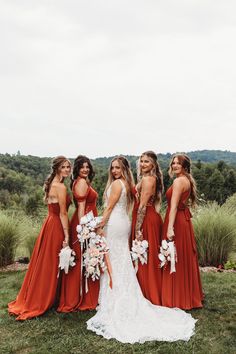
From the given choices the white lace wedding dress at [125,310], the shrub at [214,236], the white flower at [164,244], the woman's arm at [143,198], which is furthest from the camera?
the shrub at [214,236]

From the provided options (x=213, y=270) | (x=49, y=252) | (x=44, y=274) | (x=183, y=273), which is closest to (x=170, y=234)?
(x=183, y=273)

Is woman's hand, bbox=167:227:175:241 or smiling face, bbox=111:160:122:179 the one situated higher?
smiling face, bbox=111:160:122:179

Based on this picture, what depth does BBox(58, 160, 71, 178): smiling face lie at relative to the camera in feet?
19.2

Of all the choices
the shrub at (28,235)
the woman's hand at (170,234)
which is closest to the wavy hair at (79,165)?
the woman's hand at (170,234)

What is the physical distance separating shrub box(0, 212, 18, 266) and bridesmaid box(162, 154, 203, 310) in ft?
15.1

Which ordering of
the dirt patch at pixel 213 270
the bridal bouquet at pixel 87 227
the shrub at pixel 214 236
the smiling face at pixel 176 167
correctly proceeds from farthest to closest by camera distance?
the shrub at pixel 214 236, the dirt patch at pixel 213 270, the smiling face at pixel 176 167, the bridal bouquet at pixel 87 227

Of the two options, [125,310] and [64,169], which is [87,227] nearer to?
[64,169]

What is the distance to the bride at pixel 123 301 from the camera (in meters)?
4.95

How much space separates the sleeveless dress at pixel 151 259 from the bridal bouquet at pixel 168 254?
207 mm

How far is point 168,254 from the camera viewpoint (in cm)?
572

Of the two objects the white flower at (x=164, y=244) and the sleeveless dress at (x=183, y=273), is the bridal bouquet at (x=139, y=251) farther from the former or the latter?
the sleeveless dress at (x=183, y=273)

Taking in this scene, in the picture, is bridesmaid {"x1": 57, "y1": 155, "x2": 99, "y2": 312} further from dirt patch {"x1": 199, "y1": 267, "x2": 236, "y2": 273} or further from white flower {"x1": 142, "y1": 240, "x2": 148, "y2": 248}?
dirt patch {"x1": 199, "y1": 267, "x2": 236, "y2": 273}

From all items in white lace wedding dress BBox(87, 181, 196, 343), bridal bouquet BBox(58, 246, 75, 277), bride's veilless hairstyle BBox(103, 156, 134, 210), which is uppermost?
bride's veilless hairstyle BBox(103, 156, 134, 210)

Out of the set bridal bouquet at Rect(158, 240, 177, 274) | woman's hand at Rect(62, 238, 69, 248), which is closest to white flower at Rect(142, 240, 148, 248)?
bridal bouquet at Rect(158, 240, 177, 274)
